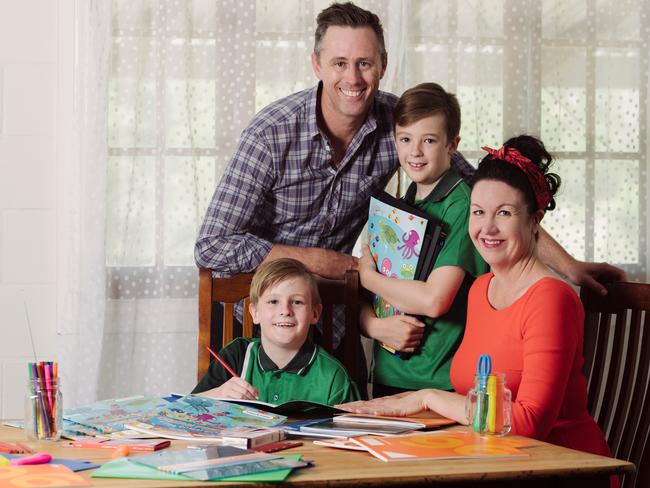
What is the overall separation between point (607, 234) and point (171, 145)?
5.11 feet

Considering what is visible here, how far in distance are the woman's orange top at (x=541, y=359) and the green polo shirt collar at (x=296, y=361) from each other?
0.37 metres

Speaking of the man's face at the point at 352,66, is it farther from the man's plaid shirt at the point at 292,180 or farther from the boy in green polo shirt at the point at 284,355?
the boy in green polo shirt at the point at 284,355

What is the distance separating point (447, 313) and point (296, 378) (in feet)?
1.40

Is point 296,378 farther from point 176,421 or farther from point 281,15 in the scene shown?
point 281,15

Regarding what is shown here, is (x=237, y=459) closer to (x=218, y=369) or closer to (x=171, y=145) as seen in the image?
(x=218, y=369)

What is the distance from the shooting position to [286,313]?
2.16 m

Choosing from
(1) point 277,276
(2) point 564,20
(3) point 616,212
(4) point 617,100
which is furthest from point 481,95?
(1) point 277,276

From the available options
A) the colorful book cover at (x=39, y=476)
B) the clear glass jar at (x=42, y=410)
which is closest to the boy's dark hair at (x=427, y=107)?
the clear glass jar at (x=42, y=410)

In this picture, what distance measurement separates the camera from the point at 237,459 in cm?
134

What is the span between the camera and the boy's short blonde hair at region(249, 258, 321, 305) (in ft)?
7.18

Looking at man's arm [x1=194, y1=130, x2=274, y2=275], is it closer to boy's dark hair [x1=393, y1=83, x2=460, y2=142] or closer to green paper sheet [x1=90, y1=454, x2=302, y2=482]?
boy's dark hair [x1=393, y1=83, x2=460, y2=142]

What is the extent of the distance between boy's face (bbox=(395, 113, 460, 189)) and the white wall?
46.4 inches

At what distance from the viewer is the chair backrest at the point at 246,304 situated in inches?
94.7

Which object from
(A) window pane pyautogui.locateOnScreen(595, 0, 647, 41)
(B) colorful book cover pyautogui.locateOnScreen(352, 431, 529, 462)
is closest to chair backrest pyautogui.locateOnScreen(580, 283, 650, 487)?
(B) colorful book cover pyautogui.locateOnScreen(352, 431, 529, 462)
